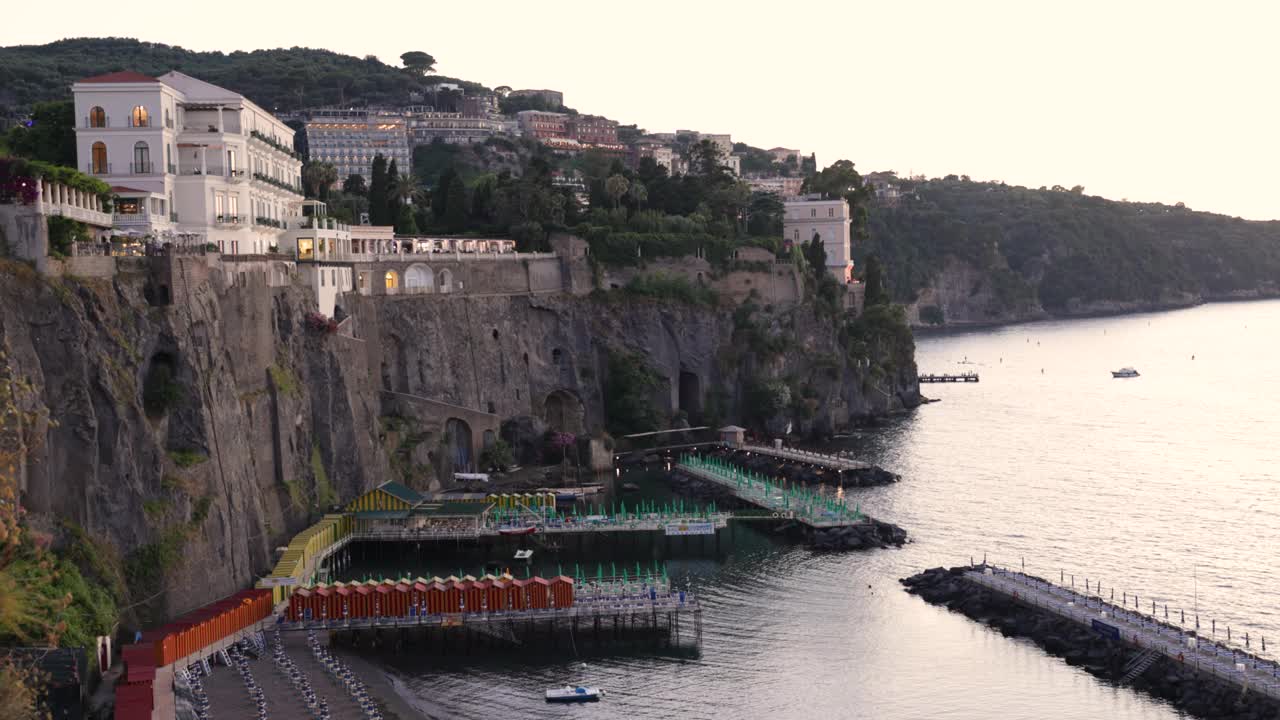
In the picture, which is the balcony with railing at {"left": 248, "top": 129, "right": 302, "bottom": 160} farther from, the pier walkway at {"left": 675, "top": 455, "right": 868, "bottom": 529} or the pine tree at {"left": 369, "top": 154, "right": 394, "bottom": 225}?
the pier walkway at {"left": 675, "top": 455, "right": 868, "bottom": 529}

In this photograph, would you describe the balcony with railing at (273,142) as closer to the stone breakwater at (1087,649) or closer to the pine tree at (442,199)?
the pine tree at (442,199)

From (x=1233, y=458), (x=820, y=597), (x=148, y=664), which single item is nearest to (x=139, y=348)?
(x=148, y=664)

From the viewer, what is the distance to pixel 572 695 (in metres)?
54.5

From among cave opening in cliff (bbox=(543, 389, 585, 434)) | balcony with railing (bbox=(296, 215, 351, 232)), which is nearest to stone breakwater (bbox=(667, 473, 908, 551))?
cave opening in cliff (bbox=(543, 389, 585, 434))

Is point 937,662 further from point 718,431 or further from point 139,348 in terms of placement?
point 718,431

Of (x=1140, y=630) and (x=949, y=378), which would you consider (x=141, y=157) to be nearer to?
(x=1140, y=630)

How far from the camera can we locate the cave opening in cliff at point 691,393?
119 m

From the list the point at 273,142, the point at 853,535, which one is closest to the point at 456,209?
the point at 273,142

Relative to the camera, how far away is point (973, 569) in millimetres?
70250

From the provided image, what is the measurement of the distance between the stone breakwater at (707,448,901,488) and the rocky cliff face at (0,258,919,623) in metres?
12.8

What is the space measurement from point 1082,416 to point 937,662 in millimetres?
83334

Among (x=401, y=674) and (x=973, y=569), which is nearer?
(x=401, y=674)

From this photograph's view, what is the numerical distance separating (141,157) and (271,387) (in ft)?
51.6

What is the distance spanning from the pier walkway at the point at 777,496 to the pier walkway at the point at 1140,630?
1408 centimetres
